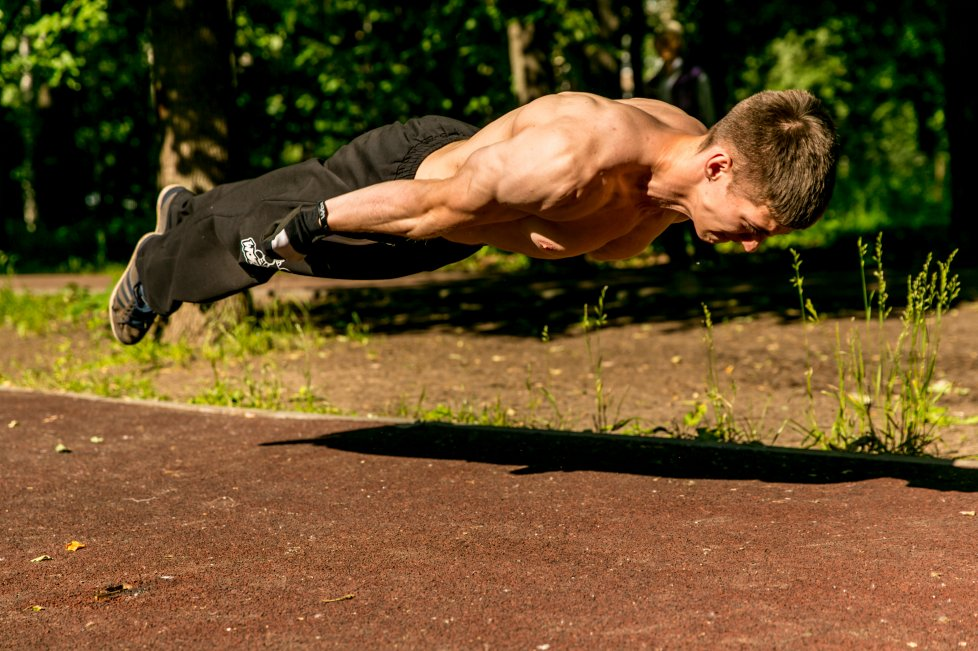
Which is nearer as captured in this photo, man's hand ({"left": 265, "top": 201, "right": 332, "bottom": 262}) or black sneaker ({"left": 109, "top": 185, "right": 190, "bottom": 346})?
man's hand ({"left": 265, "top": 201, "right": 332, "bottom": 262})

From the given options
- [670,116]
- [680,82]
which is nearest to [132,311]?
[670,116]

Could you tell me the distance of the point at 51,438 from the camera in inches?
244

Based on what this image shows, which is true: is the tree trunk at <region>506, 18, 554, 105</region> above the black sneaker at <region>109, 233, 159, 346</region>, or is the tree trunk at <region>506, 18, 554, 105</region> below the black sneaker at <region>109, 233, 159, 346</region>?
above

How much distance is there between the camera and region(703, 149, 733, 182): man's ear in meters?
4.15

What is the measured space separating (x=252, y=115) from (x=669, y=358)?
12598 millimetres

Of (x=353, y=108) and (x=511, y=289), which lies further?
(x=353, y=108)

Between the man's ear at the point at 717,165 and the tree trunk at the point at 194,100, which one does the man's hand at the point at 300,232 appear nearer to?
the man's ear at the point at 717,165

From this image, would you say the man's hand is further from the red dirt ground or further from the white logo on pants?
the red dirt ground

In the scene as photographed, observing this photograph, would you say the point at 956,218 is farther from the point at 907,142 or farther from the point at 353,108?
the point at 907,142

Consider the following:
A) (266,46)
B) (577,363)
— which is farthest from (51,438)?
(266,46)

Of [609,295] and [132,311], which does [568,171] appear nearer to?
[132,311]

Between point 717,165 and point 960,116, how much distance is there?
409 inches

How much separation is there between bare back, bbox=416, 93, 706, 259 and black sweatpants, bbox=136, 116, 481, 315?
11.0 inches

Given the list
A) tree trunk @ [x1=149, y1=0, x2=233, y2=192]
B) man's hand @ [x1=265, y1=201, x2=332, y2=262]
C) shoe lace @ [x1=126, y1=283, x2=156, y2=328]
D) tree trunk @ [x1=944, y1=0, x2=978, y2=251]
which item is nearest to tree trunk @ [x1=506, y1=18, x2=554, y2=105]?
tree trunk @ [x1=944, y1=0, x2=978, y2=251]
